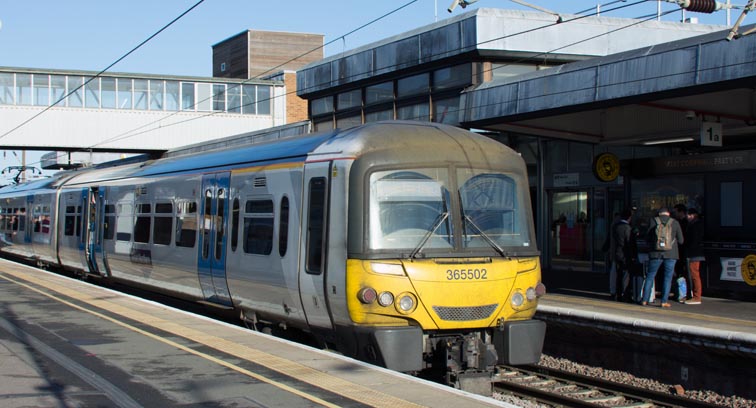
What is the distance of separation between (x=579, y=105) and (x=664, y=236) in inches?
102

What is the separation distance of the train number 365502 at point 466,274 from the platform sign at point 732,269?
24.3ft

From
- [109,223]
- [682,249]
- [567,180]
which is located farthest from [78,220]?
[682,249]

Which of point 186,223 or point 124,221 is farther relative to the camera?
point 124,221

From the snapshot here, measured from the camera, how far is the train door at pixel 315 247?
31.3 ft

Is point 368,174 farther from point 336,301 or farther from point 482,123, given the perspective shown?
point 482,123

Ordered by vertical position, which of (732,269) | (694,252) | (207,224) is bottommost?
(732,269)

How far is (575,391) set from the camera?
34.7 feet

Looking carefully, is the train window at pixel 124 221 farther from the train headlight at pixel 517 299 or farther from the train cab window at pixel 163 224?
the train headlight at pixel 517 299

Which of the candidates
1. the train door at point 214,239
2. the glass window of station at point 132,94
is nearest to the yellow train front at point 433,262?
the train door at point 214,239

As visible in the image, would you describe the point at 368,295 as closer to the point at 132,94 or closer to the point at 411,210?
the point at 411,210

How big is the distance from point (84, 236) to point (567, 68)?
40.1ft

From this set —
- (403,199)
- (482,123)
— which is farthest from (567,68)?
(403,199)

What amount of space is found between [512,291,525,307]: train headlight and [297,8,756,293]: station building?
4768 mm

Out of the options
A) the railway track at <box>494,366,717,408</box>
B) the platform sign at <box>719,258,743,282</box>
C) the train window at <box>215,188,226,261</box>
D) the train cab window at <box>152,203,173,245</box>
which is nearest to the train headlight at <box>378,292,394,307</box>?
the railway track at <box>494,366,717,408</box>
